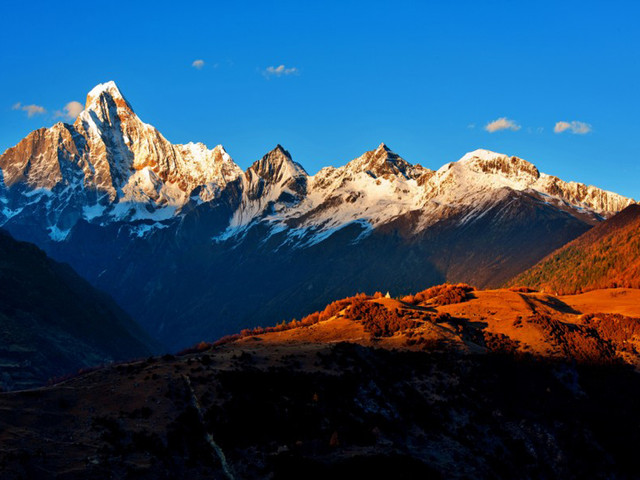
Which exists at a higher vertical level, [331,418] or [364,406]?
[364,406]

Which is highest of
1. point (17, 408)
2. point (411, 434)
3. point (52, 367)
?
point (52, 367)

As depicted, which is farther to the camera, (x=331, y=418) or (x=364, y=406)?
(x=364, y=406)

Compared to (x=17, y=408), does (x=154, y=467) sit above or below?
below

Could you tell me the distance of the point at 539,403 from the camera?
294 ft

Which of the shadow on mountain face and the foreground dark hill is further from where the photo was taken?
the foreground dark hill

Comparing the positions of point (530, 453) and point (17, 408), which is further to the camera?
point (530, 453)

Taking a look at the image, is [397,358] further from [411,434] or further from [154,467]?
[154,467]

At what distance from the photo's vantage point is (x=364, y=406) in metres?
79.1

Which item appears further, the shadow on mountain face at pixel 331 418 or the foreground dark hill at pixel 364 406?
the foreground dark hill at pixel 364 406

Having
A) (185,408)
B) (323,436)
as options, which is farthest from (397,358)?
(185,408)

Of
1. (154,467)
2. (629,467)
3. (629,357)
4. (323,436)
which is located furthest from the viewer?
(629,357)

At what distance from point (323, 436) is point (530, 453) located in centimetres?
2660

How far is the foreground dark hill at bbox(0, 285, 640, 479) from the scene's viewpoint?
2368 inches

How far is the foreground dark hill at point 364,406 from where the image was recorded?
197 feet
